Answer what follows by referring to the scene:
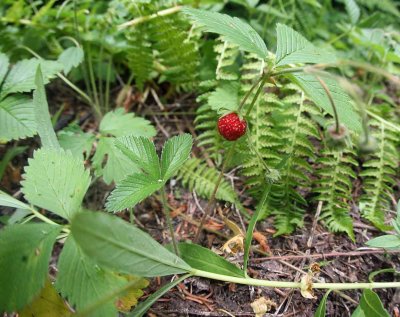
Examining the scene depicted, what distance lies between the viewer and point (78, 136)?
5.90 ft

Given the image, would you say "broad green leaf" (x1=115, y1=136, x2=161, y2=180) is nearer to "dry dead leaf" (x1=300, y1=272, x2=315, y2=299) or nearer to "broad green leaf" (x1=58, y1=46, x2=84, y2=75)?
"dry dead leaf" (x1=300, y1=272, x2=315, y2=299)

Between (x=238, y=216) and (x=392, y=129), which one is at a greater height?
(x=392, y=129)

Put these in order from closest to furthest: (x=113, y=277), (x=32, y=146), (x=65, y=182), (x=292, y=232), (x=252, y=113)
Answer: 1. (x=113, y=277)
2. (x=65, y=182)
3. (x=292, y=232)
4. (x=252, y=113)
5. (x=32, y=146)

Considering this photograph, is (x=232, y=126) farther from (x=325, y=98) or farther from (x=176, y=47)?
(x=176, y=47)

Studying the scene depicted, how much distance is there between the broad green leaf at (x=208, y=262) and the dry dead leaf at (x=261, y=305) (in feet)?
0.38

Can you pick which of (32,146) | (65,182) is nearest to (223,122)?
(65,182)

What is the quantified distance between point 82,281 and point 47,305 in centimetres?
30

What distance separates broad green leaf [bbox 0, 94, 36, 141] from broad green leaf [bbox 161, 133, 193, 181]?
62 cm

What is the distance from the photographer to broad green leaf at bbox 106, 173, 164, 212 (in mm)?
1266

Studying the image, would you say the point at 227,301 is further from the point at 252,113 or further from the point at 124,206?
the point at 252,113

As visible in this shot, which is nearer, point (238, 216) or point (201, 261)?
point (201, 261)

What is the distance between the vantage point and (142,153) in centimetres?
137

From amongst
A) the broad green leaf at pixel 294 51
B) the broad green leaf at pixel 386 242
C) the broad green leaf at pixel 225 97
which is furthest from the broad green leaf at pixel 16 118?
the broad green leaf at pixel 386 242

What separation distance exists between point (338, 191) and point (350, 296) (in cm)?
50
